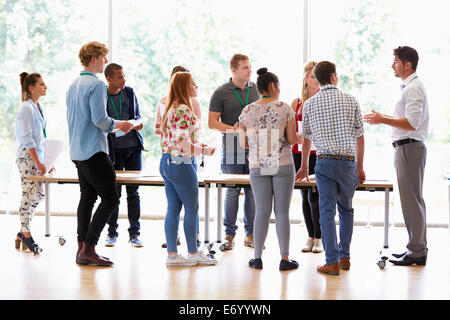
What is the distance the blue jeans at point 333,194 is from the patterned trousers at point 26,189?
2426 millimetres

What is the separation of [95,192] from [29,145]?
0.79 m

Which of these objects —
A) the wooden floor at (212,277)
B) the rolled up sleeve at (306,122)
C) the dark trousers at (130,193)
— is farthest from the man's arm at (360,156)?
the dark trousers at (130,193)

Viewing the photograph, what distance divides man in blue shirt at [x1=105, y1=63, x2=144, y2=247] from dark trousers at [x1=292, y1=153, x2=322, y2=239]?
144cm

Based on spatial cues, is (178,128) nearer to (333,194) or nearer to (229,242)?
(333,194)

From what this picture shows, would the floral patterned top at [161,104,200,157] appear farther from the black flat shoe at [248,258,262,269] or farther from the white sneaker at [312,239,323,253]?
the white sneaker at [312,239,323,253]

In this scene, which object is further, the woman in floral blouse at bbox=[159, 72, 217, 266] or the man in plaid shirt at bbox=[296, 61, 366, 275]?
the woman in floral blouse at bbox=[159, 72, 217, 266]

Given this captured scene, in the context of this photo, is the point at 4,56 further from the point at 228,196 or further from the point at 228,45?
the point at 228,196

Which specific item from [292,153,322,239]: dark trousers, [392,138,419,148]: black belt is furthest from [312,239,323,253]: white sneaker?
[392,138,419,148]: black belt

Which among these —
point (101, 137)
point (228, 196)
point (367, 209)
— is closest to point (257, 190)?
point (228, 196)

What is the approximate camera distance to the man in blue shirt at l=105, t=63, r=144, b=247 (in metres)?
5.00

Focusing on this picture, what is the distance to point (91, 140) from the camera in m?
4.12

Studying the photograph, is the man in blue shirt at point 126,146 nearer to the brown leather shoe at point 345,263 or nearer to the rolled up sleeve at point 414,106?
the brown leather shoe at point 345,263

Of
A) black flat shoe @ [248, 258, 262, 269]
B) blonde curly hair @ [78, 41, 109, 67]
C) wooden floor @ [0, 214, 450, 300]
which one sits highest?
blonde curly hair @ [78, 41, 109, 67]

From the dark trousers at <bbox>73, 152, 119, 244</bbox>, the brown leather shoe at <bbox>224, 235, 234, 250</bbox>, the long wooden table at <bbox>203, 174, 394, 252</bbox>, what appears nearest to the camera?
the dark trousers at <bbox>73, 152, 119, 244</bbox>
